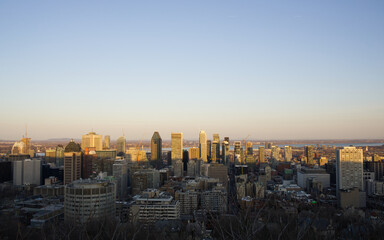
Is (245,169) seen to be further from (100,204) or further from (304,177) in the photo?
(100,204)

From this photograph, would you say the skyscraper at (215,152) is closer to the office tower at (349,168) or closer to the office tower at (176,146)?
the office tower at (176,146)

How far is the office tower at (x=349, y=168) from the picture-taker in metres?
19.2

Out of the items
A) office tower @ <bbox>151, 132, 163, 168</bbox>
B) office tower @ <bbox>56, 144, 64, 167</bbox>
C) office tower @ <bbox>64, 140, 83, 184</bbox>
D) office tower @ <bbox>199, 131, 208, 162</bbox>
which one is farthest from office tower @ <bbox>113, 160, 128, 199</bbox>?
office tower @ <bbox>199, 131, 208, 162</bbox>

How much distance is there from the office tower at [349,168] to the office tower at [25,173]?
2149cm

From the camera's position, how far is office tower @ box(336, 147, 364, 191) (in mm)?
19172

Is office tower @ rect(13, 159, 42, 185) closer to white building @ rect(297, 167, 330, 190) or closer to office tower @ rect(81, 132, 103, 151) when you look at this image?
office tower @ rect(81, 132, 103, 151)

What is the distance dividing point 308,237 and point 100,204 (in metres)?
6.85

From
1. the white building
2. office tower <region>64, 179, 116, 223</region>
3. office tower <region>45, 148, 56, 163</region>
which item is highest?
office tower <region>64, 179, 116, 223</region>

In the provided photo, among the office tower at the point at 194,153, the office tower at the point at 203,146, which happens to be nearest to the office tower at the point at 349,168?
the office tower at the point at 203,146

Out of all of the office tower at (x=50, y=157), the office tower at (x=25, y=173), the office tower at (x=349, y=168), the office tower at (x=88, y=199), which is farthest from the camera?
the office tower at (x=50, y=157)

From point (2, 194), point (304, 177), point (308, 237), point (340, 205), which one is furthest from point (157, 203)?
point (304, 177)

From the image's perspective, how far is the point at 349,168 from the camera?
1936 centimetres

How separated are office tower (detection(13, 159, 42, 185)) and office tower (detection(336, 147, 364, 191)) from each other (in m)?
21.5

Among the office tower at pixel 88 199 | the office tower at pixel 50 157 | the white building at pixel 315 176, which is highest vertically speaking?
the office tower at pixel 88 199
